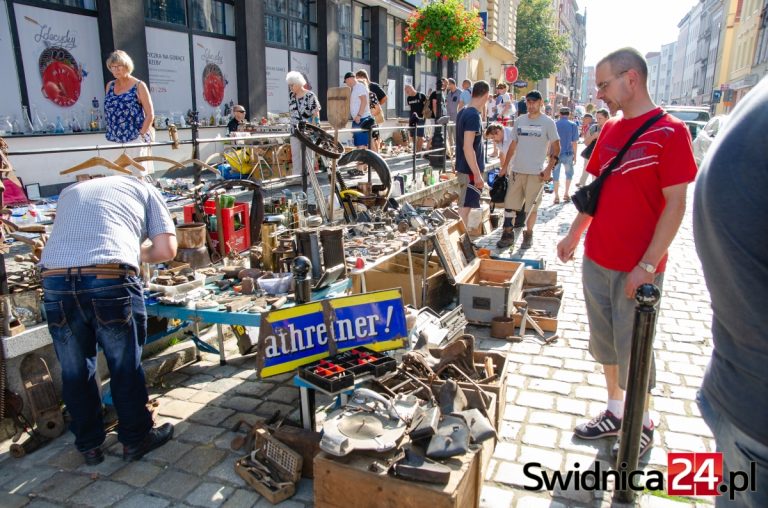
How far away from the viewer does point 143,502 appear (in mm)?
3113

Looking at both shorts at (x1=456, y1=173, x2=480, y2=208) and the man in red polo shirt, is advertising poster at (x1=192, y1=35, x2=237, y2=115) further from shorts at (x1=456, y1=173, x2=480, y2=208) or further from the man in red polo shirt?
the man in red polo shirt

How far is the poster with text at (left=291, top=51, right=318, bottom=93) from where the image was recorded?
50.4ft

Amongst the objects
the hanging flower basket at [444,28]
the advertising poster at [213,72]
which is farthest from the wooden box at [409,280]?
the hanging flower basket at [444,28]

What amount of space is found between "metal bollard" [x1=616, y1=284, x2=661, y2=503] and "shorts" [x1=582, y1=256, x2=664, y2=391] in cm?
46

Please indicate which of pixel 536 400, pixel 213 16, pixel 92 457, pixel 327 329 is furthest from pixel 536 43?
pixel 92 457

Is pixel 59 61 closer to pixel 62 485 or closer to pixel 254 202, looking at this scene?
pixel 254 202

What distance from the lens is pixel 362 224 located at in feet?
20.0

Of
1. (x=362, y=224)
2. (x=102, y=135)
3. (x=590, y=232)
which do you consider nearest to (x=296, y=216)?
(x=362, y=224)

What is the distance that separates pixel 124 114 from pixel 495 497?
228 inches

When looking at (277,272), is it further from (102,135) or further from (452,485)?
(102,135)

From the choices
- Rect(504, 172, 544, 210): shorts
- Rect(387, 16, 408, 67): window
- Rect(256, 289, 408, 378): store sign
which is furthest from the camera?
Rect(387, 16, 408, 67): window

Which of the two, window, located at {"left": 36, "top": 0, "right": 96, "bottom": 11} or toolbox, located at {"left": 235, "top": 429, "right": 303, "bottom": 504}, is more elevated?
window, located at {"left": 36, "top": 0, "right": 96, "bottom": 11}

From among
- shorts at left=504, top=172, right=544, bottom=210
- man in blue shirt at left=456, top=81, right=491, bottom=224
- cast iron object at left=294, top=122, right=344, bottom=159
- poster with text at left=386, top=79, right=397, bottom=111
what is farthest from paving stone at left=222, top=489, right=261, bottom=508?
poster with text at left=386, top=79, right=397, bottom=111

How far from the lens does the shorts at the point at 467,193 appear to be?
24.8ft
